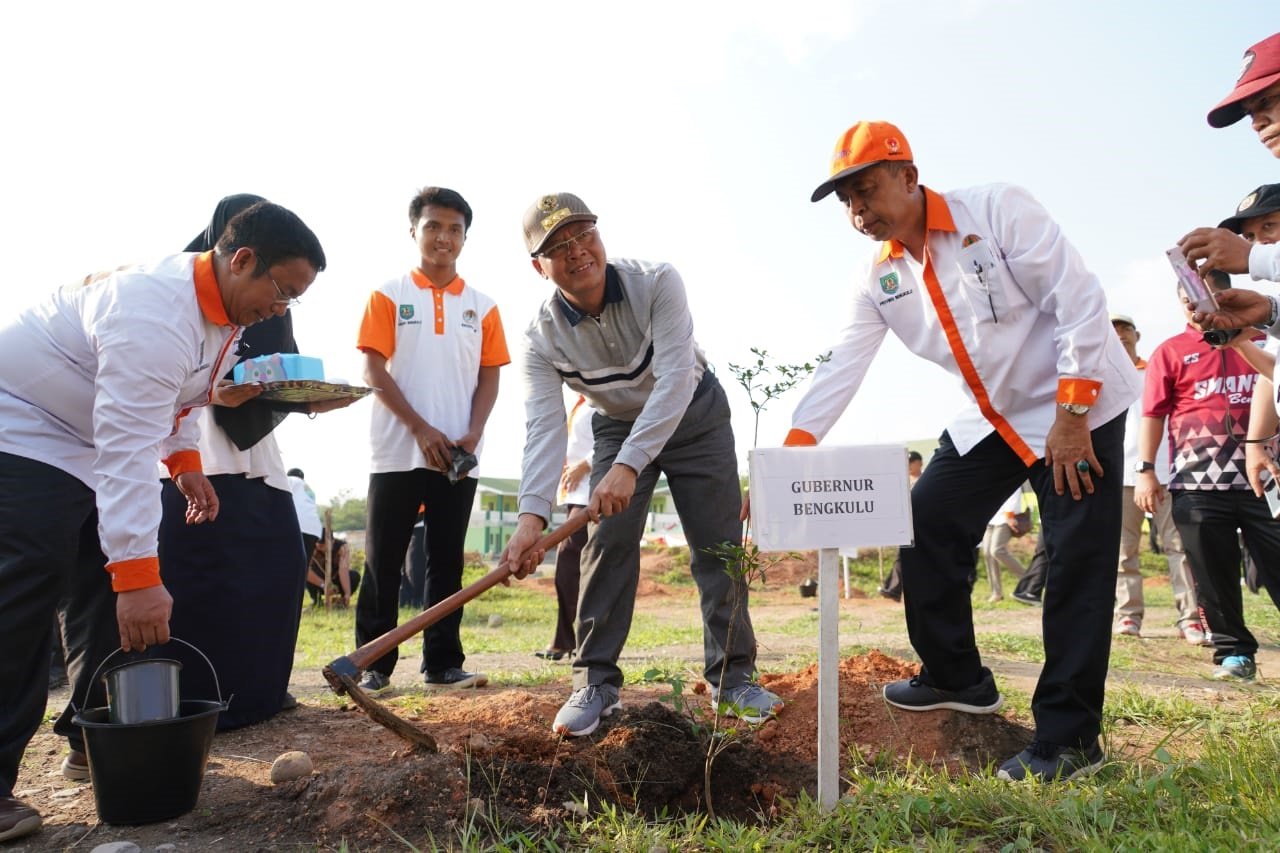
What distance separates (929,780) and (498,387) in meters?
3.15

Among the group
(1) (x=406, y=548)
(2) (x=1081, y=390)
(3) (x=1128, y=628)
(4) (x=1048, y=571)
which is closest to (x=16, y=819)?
(1) (x=406, y=548)

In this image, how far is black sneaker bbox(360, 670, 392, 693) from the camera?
455 centimetres

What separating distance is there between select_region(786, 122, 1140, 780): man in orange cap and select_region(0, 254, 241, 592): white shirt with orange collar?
212 cm

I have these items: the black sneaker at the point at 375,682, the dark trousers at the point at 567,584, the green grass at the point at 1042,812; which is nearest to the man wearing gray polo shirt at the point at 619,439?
the green grass at the point at 1042,812

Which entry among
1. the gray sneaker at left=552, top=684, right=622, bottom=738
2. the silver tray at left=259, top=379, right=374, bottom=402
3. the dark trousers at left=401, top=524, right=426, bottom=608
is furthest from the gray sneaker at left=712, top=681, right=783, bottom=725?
the dark trousers at left=401, top=524, right=426, bottom=608

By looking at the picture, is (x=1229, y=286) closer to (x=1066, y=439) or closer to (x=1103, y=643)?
(x=1066, y=439)

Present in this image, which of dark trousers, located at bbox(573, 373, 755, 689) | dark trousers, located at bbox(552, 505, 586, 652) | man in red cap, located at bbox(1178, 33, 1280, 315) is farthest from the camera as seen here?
dark trousers, located at bbox(552, 505, 586, 652)

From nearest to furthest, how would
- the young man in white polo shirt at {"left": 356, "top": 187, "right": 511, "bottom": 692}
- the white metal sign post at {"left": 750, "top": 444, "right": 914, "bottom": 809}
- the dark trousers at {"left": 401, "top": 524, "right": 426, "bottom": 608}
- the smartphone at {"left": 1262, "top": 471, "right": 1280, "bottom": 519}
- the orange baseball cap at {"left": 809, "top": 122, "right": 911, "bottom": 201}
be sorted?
the white metal sign post at {"left": 750, "top": 444, "right": 914, "bottom": 809} → the orange baseball cap at {"left": 809, "top": 122, "right": 911, "bottom": 201} → the smartphone at {"left": 1262, "top": 471, "right": 1280, "bottom": 519} → the young man in white polo shirt at {"left": 356, "top": 187, "right": 511, "bottom": 692} → the dark trousers at {"left": 401, "top": 524, "right": 426, "bottom": 608}

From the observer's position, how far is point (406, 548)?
4750 millimetres

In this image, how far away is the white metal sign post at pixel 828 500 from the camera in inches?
107

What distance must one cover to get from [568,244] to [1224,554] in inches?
153

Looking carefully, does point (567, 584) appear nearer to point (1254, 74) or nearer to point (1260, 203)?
point (1260, 203)

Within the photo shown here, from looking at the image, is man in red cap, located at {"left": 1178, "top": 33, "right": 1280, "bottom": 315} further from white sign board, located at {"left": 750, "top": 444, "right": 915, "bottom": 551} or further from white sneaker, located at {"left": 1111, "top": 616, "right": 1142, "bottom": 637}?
white sneaker, located at {"left": 1111, "top": 616, "right": 1142, "bottom": 637}

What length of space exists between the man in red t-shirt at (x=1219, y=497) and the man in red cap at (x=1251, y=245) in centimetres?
225
